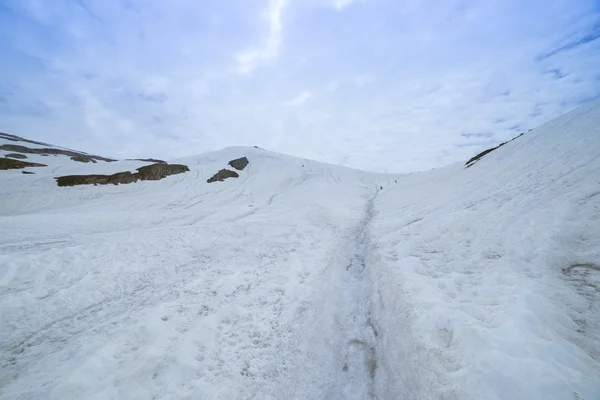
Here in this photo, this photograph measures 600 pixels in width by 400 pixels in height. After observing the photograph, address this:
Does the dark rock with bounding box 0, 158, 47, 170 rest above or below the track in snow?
above

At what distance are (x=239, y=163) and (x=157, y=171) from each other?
43.6ft

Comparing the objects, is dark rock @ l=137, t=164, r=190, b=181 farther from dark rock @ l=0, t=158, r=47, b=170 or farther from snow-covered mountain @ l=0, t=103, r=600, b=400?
snow-covered mountain @ l=0, t=103, r=600, b=400

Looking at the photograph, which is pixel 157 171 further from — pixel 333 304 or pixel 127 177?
pixel 333 304

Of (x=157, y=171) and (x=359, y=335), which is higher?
(x=157, y=171)

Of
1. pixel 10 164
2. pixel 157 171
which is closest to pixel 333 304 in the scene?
pixel 157 171

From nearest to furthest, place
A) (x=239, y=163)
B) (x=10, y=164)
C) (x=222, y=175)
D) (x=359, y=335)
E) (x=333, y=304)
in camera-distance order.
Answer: (x=359, y=335) < (x=333, y=304) < (x=10, y=164) < (x=222, y=175) < (x=239, y=163)

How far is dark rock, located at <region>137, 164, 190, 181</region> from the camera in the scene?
31647 mm

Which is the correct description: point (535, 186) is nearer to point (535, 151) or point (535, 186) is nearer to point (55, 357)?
point (535, 151)

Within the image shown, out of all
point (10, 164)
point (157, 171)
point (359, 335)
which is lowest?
point (359, 335)

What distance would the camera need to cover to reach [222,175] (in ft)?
117

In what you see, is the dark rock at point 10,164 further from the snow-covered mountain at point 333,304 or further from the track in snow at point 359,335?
the track in snow at point 359,335

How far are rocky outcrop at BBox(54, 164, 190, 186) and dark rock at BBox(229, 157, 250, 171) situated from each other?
7501 millimetres

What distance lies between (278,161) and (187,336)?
41.3 metres

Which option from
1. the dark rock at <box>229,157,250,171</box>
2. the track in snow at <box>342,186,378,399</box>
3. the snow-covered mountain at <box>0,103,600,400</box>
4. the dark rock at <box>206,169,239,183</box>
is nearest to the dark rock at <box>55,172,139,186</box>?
the dark rock at <box>206,169,239,183</box>
